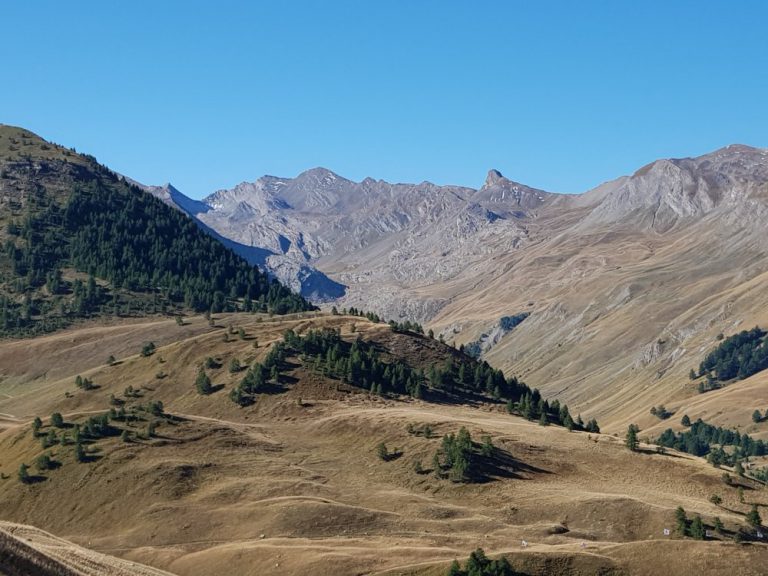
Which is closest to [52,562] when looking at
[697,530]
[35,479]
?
[697,530]

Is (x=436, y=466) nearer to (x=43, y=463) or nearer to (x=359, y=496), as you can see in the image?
(x=359, y=496)

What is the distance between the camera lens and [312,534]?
358 feet

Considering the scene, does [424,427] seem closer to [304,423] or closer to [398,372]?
[304,423]

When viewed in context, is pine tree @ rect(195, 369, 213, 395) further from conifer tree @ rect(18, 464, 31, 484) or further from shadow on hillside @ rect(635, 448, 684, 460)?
shadow on hillside @ rect(635, 448, 684, 460)

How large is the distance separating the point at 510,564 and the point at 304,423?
81.0 m

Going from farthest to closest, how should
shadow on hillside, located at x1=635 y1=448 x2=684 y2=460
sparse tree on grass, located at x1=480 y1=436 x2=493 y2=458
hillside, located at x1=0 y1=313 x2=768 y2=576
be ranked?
shadow on hillside, located at x1=635 y1=448 x2=684 y2=460 → sparse tree on grass, located at x1=480 y1=436 x2=493 y2=458 → hillside, located at x1=0 y1=313 x2=768 y2=576

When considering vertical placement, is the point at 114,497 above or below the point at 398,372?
below

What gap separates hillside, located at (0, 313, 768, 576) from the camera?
96.1 metres

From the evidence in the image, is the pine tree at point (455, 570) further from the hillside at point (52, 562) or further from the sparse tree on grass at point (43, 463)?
the sparse tree on grass at point (43, 463)

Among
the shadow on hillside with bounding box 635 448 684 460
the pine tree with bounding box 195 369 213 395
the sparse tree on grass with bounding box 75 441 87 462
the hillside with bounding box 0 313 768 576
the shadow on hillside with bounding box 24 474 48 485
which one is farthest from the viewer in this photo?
the pine tree with bounding box 195 369 213 395

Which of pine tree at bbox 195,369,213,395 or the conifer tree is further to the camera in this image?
pine tree at bbox 195,369,213,395

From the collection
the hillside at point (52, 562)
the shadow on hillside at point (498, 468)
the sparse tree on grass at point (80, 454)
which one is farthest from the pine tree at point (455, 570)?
the sparse tree on grass at point (80, 454)

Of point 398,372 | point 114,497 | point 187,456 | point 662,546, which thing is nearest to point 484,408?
point 398,372

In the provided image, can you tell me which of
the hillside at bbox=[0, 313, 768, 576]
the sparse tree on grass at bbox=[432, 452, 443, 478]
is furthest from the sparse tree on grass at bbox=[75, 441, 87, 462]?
the sparse tree on grass at bbox=[432, 452, 443, 478]
